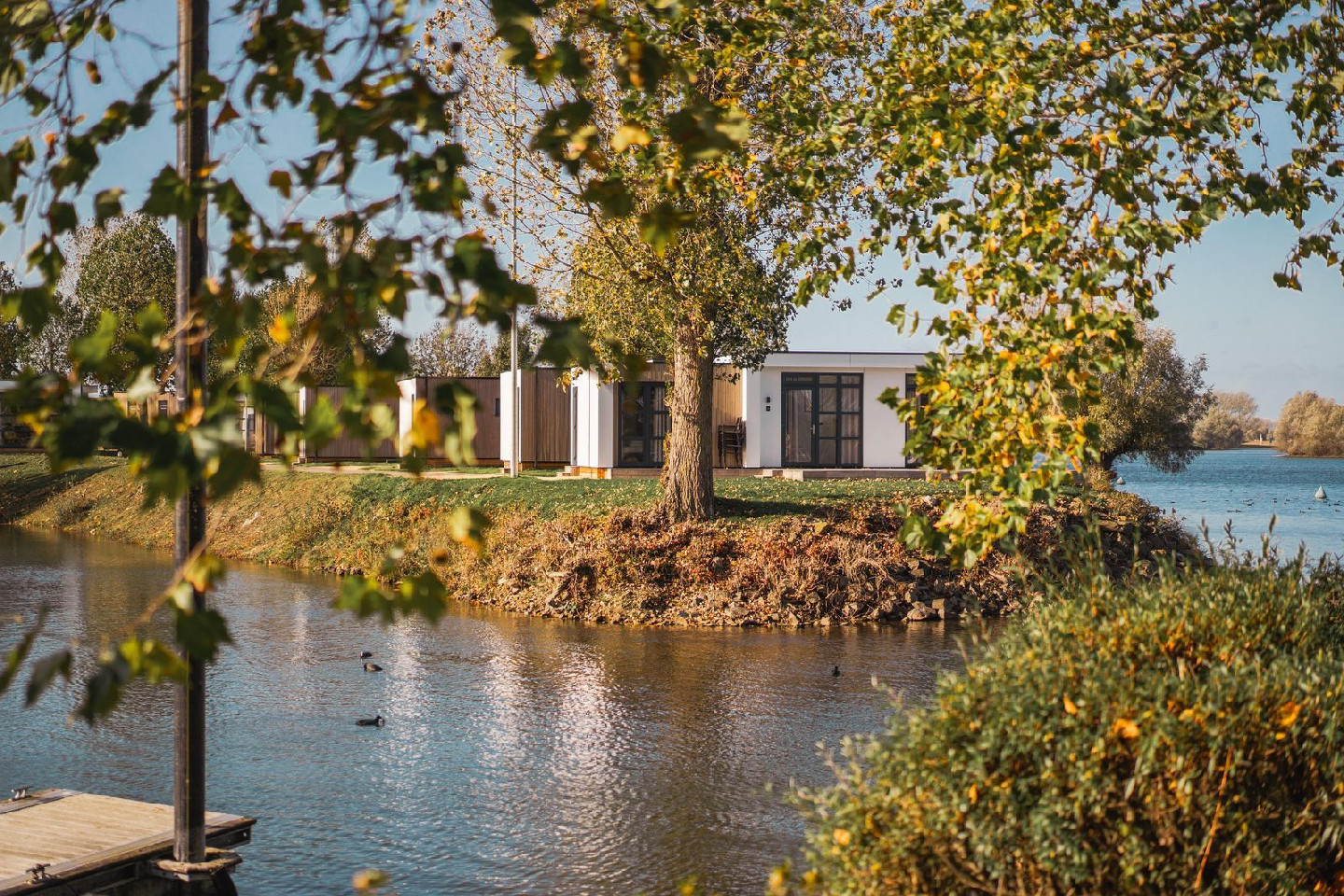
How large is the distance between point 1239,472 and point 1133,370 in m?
73.9

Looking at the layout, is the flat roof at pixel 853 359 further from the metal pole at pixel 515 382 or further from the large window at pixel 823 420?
the metal pole at pixel 515 382

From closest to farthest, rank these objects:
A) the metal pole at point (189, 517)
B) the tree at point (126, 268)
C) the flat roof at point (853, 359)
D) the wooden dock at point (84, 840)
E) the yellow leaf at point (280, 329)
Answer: the yellow leaf at point (280, 329) → the metal pole at point (189, 517) → the wooden dock at point (84, 840) → the flat roof at point (853, 359) → the tree at point (126, 268)

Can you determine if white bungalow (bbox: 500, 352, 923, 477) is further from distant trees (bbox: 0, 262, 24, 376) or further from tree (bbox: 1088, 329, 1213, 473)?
distant trees (bbox: 0, 262, 24, 376)

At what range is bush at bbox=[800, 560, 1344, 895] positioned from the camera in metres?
4.33

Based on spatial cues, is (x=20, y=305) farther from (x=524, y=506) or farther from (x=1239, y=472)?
(x=1239, y=472)

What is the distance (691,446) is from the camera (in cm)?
1934

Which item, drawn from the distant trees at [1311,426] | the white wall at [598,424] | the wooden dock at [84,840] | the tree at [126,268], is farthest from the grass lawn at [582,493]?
the distant trees at [1311,426]

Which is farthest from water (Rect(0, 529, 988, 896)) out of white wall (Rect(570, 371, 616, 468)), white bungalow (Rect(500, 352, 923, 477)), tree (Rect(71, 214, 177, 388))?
tree (Rect(71, 214, 177, 388))

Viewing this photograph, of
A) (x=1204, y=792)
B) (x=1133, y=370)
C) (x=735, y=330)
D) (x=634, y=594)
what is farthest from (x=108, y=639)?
(x=1133, y=370)

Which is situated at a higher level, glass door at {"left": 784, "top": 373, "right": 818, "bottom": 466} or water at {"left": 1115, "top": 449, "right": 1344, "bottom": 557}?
glass door at {"left": 784, "top": 373, "right": 818, "bottom": 466}

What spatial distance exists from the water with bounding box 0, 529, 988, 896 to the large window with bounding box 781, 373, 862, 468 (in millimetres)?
17057

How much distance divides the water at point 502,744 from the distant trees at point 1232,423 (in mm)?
113990

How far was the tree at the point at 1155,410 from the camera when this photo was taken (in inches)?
1500

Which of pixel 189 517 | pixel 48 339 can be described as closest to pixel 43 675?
pixel 189 517
